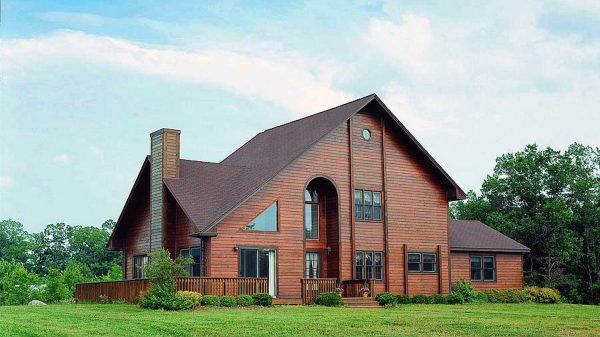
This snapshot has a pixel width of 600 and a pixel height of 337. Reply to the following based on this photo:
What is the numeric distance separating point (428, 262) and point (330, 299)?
8.23 metres

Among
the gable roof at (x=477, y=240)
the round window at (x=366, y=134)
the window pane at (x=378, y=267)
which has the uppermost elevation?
the round window at (x=366, y=134)

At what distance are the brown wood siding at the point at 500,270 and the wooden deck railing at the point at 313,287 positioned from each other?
966 cm

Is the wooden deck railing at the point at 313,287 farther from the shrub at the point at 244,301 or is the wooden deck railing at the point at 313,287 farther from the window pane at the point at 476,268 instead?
the window pane at the point at 476,268

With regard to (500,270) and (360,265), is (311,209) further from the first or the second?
(500,270)

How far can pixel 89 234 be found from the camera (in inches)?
3342

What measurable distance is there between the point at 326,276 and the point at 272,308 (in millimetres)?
7235

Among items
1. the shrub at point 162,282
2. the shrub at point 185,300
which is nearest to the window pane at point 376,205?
the shrub at point 162,282

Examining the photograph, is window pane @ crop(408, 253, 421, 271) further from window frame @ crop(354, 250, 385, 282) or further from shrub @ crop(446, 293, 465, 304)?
shrub @ crop(446, 293, 465, 304)

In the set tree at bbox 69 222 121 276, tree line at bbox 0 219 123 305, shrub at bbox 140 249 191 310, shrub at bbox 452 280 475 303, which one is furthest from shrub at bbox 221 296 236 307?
tree at bbox 69 222 121 276

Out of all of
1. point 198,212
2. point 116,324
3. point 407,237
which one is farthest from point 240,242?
point 116,324

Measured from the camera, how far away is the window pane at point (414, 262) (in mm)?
37909

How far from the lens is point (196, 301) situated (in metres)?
27.5

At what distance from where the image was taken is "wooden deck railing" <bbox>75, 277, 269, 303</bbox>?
2922 centimetres

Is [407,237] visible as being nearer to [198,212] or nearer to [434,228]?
[434,228]
